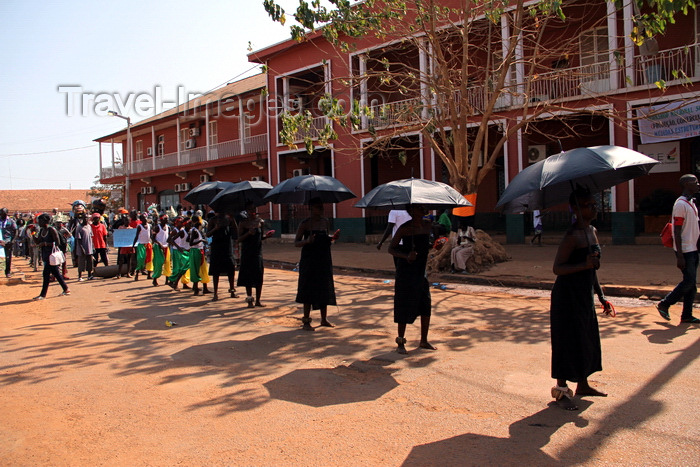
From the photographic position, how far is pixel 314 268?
750cm

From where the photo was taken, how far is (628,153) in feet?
16.1

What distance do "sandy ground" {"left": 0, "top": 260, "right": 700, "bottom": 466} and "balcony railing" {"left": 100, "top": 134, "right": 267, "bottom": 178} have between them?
19826 mm

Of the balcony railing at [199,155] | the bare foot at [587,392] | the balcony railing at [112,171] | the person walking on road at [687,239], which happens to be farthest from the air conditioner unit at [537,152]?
the balcony railing at [112,171]

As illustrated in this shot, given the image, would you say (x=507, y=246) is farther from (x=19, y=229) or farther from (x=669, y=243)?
(x=19, y=229)

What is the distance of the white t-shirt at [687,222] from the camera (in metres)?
6.88

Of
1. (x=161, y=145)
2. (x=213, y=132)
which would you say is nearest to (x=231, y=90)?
(x=213, y=132)

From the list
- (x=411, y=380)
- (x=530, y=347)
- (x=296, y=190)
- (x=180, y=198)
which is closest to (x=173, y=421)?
(x=411, y=380)

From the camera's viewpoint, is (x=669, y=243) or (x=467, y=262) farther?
(x=467, y=262)

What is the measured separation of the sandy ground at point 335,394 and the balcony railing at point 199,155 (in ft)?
65.0

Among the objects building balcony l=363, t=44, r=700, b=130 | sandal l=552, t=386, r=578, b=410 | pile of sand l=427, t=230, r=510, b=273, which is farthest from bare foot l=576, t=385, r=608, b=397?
building balcony l=363, t=44, r=700, b=130

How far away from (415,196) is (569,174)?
1882 millimetres

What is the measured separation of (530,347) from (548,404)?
6.18ft

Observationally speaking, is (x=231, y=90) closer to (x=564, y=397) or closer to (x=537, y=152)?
(x=537, y=152)

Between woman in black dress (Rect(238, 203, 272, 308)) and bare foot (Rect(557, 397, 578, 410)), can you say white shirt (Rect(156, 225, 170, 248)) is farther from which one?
bare foot (Rect(557, 397, 578, 410))
